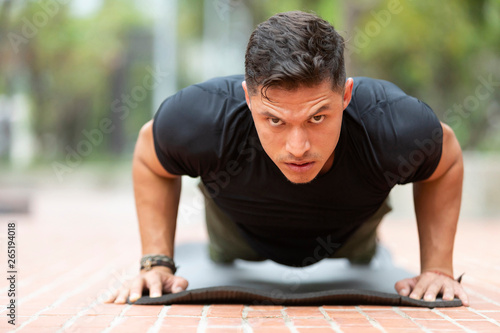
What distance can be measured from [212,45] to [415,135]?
2810 centimetres

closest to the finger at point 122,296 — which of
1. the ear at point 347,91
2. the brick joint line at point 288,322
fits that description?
the brick joint line at point 288,322

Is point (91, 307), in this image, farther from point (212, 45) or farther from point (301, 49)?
point (212, 45)

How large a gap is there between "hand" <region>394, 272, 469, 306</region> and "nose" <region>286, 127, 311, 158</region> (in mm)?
1071

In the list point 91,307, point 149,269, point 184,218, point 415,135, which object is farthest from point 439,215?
point 184,218

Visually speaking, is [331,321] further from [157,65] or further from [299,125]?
[157,65]

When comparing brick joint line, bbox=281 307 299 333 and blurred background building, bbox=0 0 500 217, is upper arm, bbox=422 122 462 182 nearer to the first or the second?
brick joint line, bbox=281 307 299 333

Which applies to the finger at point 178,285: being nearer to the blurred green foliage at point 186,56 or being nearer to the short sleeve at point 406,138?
the short sleeve at point 406,138

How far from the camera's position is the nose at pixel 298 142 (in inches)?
95.7

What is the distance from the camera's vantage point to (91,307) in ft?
9.32

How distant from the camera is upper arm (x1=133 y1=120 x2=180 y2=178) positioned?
3.05m

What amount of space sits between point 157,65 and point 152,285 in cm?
2494

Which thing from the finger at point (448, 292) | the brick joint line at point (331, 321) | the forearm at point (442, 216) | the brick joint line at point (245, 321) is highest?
the forearm at point (442, 216)

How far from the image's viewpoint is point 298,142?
2432 mm

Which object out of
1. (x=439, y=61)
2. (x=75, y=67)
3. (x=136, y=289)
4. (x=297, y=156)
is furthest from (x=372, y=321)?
(x=75, y=67)
